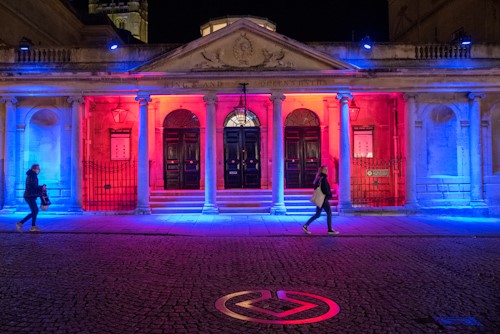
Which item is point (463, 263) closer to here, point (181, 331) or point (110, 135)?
point (181, 331)

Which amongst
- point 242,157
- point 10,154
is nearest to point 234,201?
point 242,157

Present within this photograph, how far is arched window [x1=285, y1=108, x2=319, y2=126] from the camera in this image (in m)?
20.8

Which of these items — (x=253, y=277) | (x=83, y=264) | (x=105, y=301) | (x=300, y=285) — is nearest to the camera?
(x=105, y=301)

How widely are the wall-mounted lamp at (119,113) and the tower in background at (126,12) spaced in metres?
46.2

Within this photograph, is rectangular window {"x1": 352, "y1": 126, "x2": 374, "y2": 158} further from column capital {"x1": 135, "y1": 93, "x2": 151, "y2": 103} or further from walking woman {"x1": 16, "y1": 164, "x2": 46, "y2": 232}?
walking woman {"x1": 16, "y1": 164, "x2": 46, "y2": 232}

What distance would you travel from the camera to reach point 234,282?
687 cm

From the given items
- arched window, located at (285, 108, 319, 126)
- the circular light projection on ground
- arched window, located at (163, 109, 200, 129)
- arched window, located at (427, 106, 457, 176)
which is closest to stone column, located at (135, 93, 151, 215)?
arched window, located at (163, 109, 200, 129)

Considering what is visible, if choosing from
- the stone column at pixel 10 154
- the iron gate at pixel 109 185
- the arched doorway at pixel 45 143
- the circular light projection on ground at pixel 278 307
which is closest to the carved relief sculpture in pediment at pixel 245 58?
the iron gate at pixel 109 185

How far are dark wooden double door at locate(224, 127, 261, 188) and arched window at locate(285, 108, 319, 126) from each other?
1.56 metres

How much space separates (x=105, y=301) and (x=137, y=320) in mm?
959

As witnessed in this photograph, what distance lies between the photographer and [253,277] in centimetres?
721

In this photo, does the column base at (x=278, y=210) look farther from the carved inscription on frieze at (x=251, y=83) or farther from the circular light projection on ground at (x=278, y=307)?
the circular light projection on ground at (x=278, y=307)

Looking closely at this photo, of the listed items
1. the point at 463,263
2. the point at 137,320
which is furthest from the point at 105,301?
the point at 463,263

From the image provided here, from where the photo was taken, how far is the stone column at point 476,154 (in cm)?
1727
